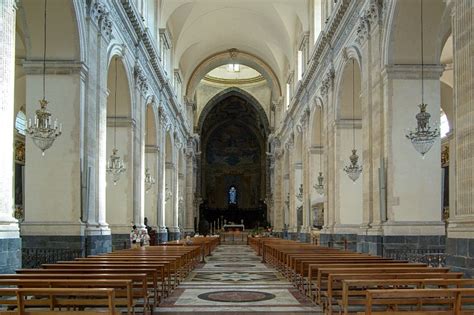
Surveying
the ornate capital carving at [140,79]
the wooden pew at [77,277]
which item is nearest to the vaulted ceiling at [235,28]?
the ornate capital carving at [140,79]

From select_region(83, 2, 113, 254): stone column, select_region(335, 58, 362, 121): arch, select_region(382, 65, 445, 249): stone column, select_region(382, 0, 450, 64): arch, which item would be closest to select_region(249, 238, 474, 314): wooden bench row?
select_region(382, 65, 445, 249): stone column

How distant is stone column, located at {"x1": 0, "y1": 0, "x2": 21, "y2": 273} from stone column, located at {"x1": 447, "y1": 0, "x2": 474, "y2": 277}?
7.31m

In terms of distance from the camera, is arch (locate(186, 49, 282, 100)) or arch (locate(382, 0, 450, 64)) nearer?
arch (locate(382, 0, 450, 64))

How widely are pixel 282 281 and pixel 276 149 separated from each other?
34.9 m

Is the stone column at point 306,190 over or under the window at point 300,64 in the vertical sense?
under

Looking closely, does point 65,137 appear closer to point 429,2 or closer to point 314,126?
point 429,2

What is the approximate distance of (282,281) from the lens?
50.0 ft

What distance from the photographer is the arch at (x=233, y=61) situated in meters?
45.9

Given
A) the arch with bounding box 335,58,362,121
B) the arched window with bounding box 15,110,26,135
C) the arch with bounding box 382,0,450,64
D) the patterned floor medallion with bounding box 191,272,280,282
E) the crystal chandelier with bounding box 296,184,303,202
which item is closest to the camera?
the arch with bounding box 382,0,450,64

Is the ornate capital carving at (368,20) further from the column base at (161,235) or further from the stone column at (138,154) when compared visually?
the column base at (161,235)

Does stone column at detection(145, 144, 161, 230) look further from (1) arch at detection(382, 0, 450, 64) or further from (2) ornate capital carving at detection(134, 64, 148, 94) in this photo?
(1) arch at detection(382, 0, 450, 64)

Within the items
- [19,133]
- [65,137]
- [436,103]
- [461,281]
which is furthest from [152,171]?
[461,281]

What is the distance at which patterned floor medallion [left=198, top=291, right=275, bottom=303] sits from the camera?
1135 centimetres

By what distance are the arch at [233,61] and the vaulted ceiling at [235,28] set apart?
1.45ft
